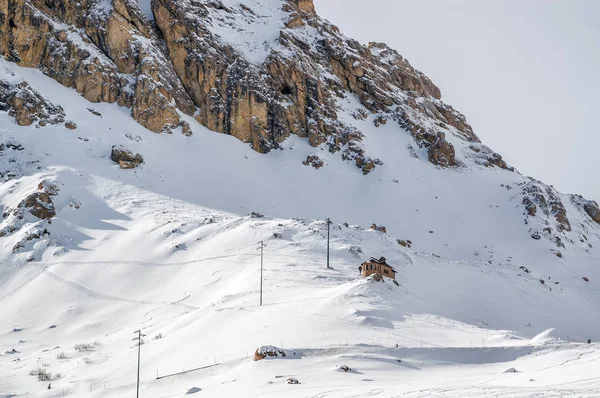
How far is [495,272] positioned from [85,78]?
8380cm

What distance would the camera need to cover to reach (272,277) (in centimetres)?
6238

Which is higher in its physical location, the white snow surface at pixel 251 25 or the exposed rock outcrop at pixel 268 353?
the white snow surface at pixel 251 25

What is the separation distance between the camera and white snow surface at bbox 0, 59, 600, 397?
39031 millimetres

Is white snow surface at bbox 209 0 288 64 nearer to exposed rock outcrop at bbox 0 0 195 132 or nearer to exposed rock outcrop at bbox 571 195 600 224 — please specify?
exposed rock outcrop at bbox 0 0 195 132

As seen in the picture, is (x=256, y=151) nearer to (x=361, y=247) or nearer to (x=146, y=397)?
(x=361, y=247)

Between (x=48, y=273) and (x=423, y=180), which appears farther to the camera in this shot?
(x=423, y=180)

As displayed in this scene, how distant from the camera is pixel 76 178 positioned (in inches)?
3706

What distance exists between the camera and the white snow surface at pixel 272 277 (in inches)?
1537

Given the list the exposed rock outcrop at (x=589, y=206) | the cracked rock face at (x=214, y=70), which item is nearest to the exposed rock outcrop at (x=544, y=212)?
the exposed rock outcrop at (x=589, y=206)

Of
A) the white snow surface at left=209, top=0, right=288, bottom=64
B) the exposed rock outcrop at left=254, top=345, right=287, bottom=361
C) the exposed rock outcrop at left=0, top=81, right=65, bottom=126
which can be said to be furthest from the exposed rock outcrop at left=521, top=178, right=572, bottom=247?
the exposed rock outcrop at left=0, top=81, right=65, bottom=126

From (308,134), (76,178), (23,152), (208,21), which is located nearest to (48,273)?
(76,178)

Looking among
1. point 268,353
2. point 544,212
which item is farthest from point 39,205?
point 544,212

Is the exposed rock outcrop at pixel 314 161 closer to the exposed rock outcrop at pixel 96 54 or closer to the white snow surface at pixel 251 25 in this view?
the exposed rock outcrop at pixel 96 54

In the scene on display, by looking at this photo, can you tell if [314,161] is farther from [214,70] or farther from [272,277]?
[272,277]
